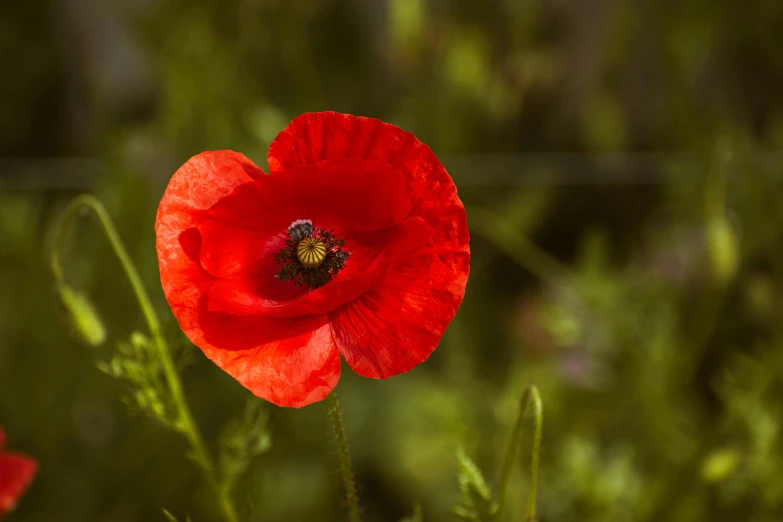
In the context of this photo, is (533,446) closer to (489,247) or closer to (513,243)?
(513,243)

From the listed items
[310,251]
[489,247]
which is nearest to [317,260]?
[310,251]

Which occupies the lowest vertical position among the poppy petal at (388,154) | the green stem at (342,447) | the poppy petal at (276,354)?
the green stem at (342,447)

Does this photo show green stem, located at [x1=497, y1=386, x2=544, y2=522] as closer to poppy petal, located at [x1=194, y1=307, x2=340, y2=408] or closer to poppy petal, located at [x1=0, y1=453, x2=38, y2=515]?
poppy petal, located at [x1=194, y1=307, x2=340, y2=408]

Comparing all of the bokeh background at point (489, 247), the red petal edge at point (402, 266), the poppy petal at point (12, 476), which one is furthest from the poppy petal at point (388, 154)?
the poppy petal at point (12, 476)

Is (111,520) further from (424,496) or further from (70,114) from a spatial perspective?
(70,114)

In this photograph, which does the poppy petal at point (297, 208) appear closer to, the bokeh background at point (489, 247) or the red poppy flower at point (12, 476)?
the bokeh background at point (489, 247)
